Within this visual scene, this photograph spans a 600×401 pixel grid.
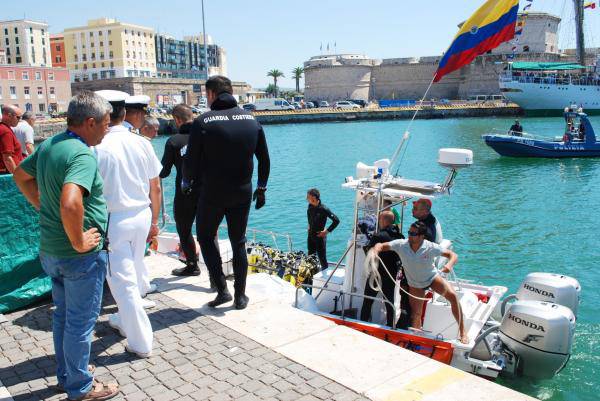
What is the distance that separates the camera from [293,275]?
8.03 metres

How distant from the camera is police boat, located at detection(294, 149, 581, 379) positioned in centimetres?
614

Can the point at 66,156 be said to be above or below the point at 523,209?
above

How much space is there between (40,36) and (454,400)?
4754 inches

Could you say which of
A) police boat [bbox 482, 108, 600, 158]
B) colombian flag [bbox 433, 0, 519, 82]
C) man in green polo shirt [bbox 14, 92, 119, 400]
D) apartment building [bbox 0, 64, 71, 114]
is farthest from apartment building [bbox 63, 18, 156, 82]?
man in green polo shirt [bbox 14, 92, 119, 400]

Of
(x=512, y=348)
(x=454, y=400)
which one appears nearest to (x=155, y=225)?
(x=454, y=400)

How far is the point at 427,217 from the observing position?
22.2 ft

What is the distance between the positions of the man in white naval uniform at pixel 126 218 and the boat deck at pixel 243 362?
33cm

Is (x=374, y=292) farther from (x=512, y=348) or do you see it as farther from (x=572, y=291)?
(x=572, y=291)

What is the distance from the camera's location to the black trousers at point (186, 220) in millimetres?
6410

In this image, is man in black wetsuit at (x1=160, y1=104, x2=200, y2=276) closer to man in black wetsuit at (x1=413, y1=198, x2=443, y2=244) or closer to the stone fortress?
man in black wetsuit at (x1=413, y1=198, x2=443, y2=244)

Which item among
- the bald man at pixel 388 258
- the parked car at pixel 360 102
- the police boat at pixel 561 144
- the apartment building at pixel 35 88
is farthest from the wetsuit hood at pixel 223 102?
the parked car at pixel 360 102

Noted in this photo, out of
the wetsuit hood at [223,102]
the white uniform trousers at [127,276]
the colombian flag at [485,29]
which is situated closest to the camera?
the white uniform trousers at [127,276]

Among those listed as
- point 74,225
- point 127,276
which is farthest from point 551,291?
point 74,225

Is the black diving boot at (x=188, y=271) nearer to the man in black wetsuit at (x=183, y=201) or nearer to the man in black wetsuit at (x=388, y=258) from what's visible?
the man in black wetsuit at (x=183, y=201)
